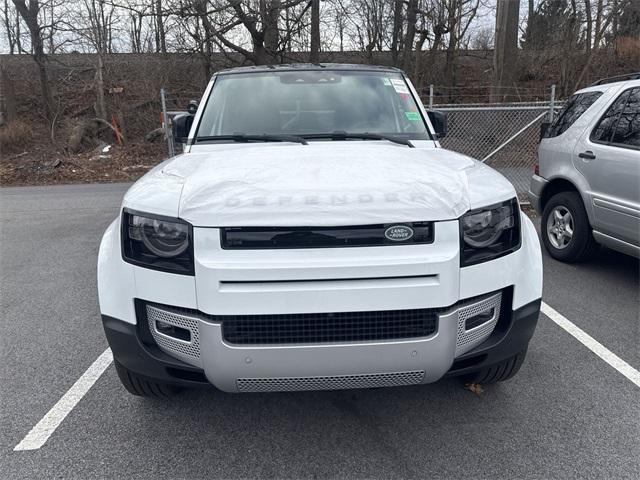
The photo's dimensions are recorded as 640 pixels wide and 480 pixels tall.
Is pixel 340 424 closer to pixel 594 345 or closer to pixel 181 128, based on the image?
pixel 594 345

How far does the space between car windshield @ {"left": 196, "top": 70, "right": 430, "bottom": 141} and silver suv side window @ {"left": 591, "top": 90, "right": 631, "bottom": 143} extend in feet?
6.87

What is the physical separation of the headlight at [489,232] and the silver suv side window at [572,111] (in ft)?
11.1

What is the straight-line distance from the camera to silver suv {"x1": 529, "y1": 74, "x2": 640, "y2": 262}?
4379 mm

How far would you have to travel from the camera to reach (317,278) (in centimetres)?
210

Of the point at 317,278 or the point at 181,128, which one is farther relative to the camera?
the point at 181,128

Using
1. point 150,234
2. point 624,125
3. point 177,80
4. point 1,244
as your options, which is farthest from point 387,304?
point 177,80

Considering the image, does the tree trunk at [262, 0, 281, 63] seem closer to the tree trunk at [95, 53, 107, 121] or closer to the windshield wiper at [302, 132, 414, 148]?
the tree trunk at [95, 53, 107, 121]

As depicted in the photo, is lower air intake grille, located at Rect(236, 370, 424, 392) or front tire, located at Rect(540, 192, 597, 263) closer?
lower air intake grille, located at Rect(236, 370, 424, 392)

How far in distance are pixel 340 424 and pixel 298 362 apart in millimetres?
773

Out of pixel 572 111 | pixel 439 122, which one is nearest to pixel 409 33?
pixel 572 111

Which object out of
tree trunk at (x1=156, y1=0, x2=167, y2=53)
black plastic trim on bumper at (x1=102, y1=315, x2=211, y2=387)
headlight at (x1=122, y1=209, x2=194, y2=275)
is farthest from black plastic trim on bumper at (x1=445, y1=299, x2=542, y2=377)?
tree trunk at (x1=156, y1=0, x2=167, y2=53)

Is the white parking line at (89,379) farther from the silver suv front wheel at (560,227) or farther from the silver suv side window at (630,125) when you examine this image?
the silver suv side window at (630,125)

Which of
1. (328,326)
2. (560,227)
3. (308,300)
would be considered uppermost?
(308,300)

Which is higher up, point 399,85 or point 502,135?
point 399,85
